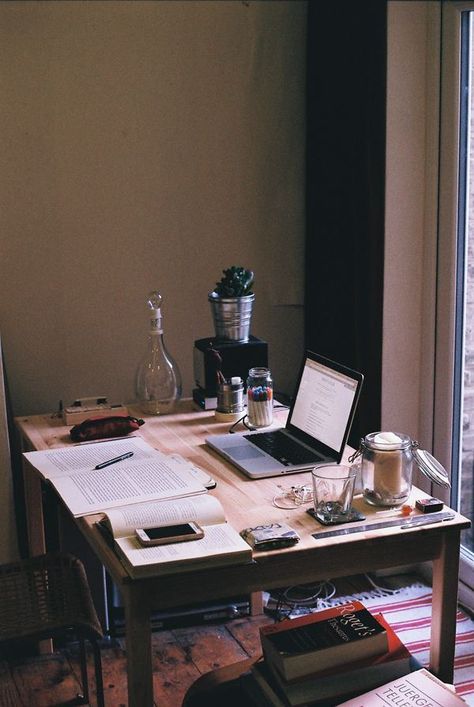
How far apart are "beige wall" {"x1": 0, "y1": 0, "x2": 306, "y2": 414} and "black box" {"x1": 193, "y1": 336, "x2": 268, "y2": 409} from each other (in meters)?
0.55

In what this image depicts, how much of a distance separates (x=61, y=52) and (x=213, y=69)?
535mm

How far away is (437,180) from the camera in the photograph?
296cm

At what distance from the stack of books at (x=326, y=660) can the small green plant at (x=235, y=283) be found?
1.14 meters

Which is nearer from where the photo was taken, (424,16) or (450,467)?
(424,16)

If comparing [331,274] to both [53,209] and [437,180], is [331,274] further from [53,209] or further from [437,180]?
[53,209]

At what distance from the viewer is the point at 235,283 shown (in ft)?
9.18

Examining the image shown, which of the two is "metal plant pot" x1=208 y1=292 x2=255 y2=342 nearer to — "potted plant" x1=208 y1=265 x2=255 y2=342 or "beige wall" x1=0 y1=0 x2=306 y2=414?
"potted plant" x1=208 y1=265 x2=255 y2=342

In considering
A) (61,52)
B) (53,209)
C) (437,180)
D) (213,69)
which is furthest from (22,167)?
(437,180)

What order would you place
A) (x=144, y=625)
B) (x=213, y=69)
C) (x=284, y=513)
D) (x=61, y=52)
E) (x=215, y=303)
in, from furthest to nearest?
(x=213, y=69)
(x=61, y=52)
(x=215, y=303)
(x=284, y=513)
(x=144, y=625)

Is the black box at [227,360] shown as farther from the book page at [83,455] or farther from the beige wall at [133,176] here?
the beige wall at [133,176]

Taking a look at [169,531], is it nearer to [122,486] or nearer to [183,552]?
[183,552]

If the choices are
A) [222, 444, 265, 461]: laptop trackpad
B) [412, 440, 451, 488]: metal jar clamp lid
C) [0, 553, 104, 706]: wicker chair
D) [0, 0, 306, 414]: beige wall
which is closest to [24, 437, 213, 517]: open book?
[222, 444, 265, 461]: laptop trackpad

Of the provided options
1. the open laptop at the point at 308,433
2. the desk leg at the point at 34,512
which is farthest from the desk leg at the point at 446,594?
the desk leg at the point at 34,512

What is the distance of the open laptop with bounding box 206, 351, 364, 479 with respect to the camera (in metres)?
2.22
